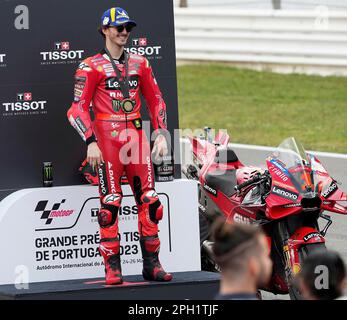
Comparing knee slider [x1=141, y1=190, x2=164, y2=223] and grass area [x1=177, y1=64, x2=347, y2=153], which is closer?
knee slider [x1=141, y1=190, x2=164, y2=223]

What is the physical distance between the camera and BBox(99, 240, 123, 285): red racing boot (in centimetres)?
903

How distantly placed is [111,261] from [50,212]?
0.77 metres

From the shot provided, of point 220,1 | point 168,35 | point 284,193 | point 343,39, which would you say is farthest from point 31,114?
point 220,1

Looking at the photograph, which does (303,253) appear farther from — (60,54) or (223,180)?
(60,54)

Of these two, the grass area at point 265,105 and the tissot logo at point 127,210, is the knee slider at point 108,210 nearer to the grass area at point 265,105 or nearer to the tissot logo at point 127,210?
the tissot logo at point 127,210

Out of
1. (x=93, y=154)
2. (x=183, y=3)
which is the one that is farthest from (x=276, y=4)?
(x=93, y=154)

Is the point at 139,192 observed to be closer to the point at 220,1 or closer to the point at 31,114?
the point at 31,114

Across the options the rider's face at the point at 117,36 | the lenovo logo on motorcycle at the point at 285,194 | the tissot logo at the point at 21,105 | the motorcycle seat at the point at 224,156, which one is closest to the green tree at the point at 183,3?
the motorcycle seat at the point at 224,156

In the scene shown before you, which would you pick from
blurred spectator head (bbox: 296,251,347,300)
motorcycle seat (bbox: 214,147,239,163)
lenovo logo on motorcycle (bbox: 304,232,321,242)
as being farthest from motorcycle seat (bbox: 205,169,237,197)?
blurred spectator head (bbox: 296,251,347,300)

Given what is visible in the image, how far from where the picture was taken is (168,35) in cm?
977

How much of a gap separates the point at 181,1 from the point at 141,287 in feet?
51.0

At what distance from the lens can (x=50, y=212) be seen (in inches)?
373

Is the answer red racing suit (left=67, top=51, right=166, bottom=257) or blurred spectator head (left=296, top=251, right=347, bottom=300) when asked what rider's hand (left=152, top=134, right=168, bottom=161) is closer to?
red racing suit (left=67, top=51, right=166, bottom=257)

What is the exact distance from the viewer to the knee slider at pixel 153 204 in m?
9.05
